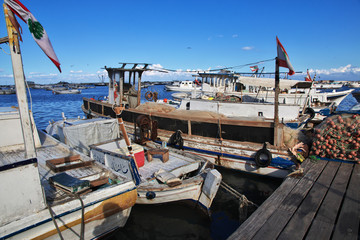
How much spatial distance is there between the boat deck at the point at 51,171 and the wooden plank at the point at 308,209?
404 cm

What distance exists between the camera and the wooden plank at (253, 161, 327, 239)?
405 cm

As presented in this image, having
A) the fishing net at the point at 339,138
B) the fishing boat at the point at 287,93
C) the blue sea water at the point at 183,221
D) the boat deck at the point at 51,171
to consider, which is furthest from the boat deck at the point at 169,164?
the fishing boat at the point at 287,93

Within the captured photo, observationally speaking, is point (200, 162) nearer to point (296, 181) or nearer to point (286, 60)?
point (296, 181)

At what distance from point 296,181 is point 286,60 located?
4059 mm

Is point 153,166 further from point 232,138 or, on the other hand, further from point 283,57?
point 283,57

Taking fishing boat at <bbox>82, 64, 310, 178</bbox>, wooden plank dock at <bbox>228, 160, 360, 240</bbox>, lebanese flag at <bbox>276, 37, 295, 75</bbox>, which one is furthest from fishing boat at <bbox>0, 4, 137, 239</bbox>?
lebanese flag at <bbox>276, 37, 295, 75</bbox>

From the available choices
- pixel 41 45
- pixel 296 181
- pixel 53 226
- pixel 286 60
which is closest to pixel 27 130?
pixel 41 45

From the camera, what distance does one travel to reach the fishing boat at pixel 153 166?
20.4 ft

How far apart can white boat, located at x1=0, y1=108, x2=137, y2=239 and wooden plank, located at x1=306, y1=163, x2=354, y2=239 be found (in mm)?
4044

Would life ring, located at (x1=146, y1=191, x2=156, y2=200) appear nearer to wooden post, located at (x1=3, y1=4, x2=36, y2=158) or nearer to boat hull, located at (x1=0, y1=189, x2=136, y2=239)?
boat hull, located at (x1=0, y1=189, x2=136, y2=239)

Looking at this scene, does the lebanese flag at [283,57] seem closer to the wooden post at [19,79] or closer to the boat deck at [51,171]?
the boat deck at [51,171]

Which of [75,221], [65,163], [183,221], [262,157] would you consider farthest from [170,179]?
[262,157]

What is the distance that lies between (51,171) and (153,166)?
3.36m

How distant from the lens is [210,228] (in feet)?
20.7
